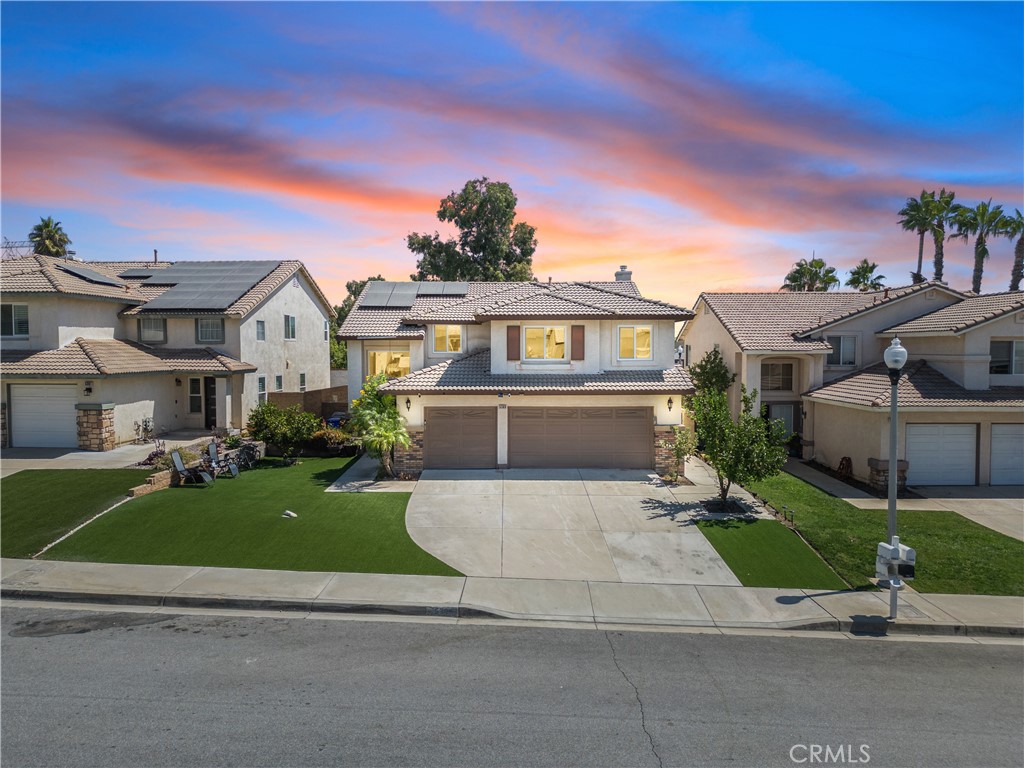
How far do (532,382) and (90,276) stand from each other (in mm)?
20606

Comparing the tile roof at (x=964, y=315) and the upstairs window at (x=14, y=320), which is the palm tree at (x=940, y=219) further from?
the upstairs window at (x=14, y=320)

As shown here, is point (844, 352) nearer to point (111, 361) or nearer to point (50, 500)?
point (50, 500)

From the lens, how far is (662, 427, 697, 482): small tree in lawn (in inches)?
733

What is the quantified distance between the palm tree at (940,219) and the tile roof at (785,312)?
924 inches

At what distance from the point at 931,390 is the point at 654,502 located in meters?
11.5

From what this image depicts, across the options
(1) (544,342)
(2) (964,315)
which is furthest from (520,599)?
(2) (964,315)

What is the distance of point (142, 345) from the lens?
26328 mm

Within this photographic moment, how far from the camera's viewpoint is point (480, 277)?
156 ft

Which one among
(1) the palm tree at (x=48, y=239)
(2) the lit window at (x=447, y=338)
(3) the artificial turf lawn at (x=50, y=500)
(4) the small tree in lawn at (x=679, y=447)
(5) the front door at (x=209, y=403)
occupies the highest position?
(1) the palm tree at (x=48, y=239)

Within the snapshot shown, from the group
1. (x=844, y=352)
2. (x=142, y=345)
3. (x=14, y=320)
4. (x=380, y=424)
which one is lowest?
(x=380, y=424)

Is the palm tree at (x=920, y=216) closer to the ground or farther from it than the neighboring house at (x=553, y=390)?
farther from it

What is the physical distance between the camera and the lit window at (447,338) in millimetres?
23438

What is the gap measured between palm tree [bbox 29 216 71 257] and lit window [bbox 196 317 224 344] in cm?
2700

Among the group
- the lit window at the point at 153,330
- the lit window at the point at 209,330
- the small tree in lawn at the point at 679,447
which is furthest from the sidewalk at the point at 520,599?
the lit window at the point at 153,330
